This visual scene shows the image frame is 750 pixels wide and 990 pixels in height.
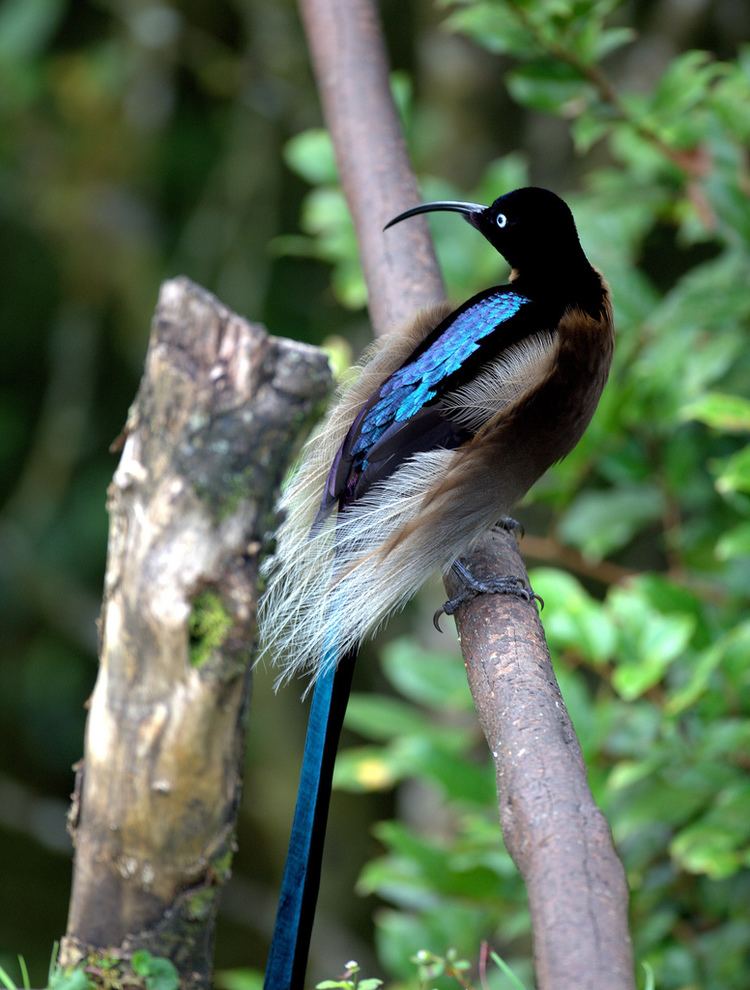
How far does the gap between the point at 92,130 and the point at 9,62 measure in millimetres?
622

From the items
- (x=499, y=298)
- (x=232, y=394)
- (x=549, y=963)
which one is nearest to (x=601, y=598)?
(x=499, y=298)

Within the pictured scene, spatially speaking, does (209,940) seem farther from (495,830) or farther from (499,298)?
(499,298)

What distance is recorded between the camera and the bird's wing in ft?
5.87

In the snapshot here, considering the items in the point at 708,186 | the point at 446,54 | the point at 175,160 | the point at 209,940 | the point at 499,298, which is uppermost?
the point at 175,160

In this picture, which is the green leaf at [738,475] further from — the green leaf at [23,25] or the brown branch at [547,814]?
the green leaf at [23,25]

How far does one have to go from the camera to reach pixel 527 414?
5.84 feet

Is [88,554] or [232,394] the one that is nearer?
[232,394]

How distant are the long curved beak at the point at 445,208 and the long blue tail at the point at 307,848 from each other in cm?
80

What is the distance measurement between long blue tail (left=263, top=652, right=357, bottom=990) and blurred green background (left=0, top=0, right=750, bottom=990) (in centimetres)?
17

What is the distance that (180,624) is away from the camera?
5.10ft

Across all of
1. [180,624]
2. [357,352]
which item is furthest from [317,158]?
[357,352]

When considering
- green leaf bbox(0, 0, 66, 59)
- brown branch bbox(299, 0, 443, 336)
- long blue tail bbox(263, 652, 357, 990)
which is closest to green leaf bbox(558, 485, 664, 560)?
brown branch bbox(299, 0, 443, 336)

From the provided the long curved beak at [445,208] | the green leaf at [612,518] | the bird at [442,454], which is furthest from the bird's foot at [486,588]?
the green leaf at [612,518]

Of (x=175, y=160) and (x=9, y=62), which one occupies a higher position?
(x=175, y=160)
